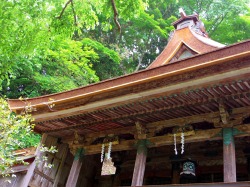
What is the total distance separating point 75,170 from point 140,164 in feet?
7.19

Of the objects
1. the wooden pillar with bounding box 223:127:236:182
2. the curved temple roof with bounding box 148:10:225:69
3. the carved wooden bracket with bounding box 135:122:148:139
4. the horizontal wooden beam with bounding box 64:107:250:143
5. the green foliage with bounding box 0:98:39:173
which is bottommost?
the green foliage with bounding box 0:98:39:173

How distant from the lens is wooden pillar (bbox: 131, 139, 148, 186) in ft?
21.4

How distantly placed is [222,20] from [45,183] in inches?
631

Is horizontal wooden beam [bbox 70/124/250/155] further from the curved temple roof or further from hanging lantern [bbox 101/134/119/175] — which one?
the curved temple roof

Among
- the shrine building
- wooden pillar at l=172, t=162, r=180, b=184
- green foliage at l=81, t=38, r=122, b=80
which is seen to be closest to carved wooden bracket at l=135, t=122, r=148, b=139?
the shrine building

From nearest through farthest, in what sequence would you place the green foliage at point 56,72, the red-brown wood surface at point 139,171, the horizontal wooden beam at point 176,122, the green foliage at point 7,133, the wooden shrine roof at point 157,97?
the green foliage at point 7,133 → the wooden shrine roof at point 157,97 → the horizontal wooden beam at point 176,122 → the red-brown wood surface at point 139,171 → the green foliage at point 56,72

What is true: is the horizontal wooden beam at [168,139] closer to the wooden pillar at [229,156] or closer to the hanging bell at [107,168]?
the wooden pillar at [229,156]

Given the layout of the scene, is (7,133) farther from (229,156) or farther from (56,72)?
(56,72)

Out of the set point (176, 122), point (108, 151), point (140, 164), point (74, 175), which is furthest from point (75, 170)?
point (176, 122)

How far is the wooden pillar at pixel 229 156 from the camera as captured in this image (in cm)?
534

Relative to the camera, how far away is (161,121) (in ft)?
23.1

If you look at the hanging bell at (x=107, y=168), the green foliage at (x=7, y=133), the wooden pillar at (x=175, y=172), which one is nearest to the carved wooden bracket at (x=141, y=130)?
the hanging bell at (x=107, y=168)

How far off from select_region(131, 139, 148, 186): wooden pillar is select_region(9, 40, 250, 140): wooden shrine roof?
579mm

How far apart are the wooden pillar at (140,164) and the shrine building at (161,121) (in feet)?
0.08
